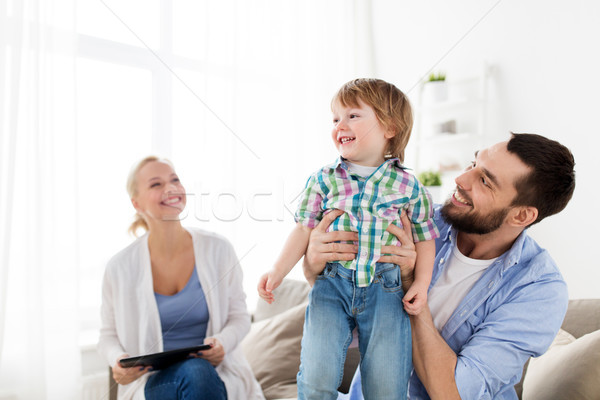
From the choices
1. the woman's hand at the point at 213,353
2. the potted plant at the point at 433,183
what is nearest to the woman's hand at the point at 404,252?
the woman's hand at the point at 213,353

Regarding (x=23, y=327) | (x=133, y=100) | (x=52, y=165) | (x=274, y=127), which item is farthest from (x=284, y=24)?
(x=23, y=327)

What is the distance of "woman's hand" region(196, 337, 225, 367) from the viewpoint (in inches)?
57.8

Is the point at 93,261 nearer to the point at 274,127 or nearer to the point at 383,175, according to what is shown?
the point at 274,127

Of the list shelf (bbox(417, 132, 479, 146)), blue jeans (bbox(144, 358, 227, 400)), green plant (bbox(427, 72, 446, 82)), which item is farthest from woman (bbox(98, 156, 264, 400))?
green plant (bbox(427, 72, 446, 82))

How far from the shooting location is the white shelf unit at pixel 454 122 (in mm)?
2396

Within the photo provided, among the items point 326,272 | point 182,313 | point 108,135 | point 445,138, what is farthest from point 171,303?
point 445,138

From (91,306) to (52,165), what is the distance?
0.61 meters

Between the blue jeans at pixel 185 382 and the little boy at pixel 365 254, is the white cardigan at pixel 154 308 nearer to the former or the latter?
the blue jeans at pixel 185 382

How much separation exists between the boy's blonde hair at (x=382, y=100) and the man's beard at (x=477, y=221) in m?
0.26

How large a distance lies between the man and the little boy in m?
0.04

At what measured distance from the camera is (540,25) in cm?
216

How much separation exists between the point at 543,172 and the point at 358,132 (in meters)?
0.47

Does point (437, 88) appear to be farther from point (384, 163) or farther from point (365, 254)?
point (365, 254)

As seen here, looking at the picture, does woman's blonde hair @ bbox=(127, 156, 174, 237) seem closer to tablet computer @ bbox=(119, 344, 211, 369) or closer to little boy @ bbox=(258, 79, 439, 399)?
tablet computer @ bbox=(119, 344, 211, 369)
